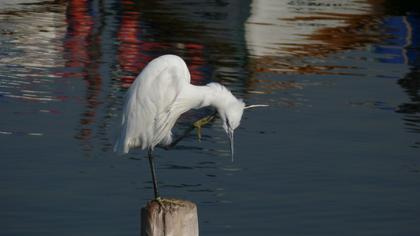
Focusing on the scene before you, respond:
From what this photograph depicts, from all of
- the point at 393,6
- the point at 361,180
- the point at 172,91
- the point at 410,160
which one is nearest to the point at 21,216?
the point at 172,91

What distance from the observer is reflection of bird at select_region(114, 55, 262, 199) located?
27.5 ft

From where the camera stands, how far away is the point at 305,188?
10852 mm

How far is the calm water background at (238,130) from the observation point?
10078 millimetres

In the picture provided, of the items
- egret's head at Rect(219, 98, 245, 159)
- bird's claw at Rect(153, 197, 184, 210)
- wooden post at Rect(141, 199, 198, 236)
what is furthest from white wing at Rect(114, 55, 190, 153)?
wooden post at Rect(141, 199, 198, 236)

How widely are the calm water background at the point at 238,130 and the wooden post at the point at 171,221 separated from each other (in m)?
2.42

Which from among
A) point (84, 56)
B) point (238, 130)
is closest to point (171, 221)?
point (238, 130)

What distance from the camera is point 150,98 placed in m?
8.46

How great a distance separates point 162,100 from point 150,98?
132 millimetres

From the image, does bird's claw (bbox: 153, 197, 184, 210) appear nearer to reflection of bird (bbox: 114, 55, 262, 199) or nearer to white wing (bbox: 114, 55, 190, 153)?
reflection of bird (bbox: 114, 55, 262, 199)

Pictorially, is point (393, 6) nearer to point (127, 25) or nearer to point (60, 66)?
point (127, 25)

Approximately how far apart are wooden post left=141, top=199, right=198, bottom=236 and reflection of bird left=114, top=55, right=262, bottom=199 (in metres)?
1.24

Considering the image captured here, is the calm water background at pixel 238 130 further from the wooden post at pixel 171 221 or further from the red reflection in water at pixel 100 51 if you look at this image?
the wooden post at pixel 171 221

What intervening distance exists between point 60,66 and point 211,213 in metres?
7.20

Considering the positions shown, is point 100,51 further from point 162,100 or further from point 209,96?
point 209,96
